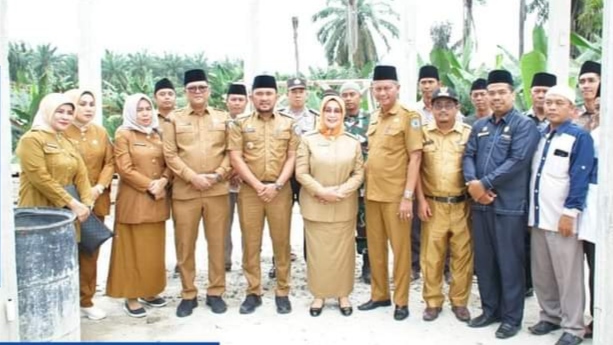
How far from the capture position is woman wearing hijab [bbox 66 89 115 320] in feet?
14.5

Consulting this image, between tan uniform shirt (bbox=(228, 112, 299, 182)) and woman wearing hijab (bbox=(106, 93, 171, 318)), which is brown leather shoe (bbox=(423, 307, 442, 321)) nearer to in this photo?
tan uniform shirt (bbox=(228, 112, 299, 182))

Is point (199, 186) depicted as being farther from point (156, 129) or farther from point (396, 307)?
point (396, 307)

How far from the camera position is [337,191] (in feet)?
Result: 14.6

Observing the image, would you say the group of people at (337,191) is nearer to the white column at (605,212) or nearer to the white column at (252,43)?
the white column at (605,212)

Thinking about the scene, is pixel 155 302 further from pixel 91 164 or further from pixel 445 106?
pixel 445 106

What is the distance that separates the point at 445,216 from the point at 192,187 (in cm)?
176

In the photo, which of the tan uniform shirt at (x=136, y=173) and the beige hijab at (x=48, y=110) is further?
the tan uniform shirt at (x=136, y=173)

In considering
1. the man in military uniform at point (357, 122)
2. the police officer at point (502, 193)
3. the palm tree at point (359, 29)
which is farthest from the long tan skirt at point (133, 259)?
the palm tree at point (359, 29)

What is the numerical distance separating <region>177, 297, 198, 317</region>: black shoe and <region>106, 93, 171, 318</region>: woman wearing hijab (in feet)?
0.78

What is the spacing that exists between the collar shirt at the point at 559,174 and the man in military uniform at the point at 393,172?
2.59ft

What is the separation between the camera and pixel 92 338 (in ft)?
13.9

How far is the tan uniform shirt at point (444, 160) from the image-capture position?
4336 mm

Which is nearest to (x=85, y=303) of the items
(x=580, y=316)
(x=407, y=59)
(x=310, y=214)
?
(x=310, y=214)

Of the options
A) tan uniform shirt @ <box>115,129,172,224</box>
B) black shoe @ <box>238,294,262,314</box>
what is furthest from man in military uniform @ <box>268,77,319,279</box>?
tan uniform shirt @ <box>115,129,172,224</box>
